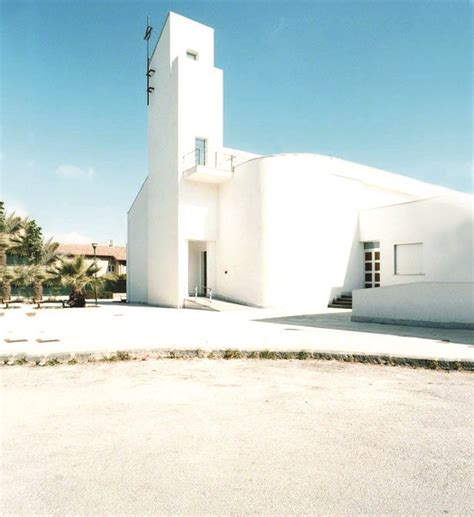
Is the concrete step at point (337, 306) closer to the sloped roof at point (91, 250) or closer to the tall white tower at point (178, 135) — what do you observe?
the tall white tower at point (178, 135)

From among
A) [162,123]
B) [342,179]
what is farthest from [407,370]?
[162,123]

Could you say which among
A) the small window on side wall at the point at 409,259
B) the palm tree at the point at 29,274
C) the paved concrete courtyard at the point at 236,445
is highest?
the small window on side wall at the point at 409,259

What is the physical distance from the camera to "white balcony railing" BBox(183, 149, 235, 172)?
20.9 m

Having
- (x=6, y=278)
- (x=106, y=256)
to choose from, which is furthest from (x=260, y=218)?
(x=106, y=256)

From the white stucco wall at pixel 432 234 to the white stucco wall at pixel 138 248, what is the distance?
13.4m

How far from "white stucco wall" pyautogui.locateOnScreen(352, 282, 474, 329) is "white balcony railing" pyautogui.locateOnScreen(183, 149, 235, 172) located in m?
11.2

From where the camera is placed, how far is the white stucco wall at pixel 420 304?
34.0ft

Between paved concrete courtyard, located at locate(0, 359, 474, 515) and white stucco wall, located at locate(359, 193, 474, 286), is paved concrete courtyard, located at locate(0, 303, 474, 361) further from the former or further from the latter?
white stucco wall, located at locate(359, 193, 474, 286)

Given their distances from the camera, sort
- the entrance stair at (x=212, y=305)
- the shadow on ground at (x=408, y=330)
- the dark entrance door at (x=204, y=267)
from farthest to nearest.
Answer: the dark entrance door at (x=204, y=267) → the entrance stair at (x=212, y=305) → the shadow on ground at (x=408, y=330)

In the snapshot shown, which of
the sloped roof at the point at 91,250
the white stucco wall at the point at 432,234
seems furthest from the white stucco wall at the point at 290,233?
the sloped roof at the point at 91,250

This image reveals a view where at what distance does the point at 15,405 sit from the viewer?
4.85m

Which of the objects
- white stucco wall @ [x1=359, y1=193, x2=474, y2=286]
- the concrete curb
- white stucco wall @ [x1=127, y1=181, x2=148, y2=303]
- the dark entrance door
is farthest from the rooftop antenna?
the concrete curb

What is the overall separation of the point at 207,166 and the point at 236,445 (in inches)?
708

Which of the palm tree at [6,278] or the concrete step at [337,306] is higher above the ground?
the palm tree at [6,278]
